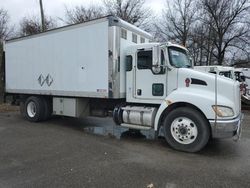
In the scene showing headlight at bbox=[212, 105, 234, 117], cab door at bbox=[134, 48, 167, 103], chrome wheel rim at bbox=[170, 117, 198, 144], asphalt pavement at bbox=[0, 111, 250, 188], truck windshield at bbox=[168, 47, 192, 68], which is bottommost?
asphalt pavement at bbox=[0, 111, 250, 188]

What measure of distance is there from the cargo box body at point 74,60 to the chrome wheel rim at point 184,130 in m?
2.12

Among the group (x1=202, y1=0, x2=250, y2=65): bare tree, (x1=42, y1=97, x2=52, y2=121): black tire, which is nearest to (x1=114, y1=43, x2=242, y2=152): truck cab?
(x1=42, y1=97, x2=52, y2=121): black tire

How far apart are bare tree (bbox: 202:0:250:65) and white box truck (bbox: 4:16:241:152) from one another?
26.7m

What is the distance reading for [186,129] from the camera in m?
7.43

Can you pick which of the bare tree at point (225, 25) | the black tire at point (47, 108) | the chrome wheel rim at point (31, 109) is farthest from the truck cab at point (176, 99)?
the bare tree at point (225, 25)

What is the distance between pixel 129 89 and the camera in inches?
350

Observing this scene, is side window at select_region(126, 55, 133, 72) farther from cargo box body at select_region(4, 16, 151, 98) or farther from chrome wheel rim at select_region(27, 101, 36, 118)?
chrome wheel rim at select_region(27, 101, 36, 118)

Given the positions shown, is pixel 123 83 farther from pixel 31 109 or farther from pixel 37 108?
pixel 31 109

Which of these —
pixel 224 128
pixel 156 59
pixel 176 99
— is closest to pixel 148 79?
pixel 156 59

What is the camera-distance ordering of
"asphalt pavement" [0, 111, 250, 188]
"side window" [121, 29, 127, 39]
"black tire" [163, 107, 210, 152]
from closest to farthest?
"asphalt pavement" [0, 111, 250, 188] < "black tire" [163, 107, 210, 152] < "side window" [121, 29, 127, 39]

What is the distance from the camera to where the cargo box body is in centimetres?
883

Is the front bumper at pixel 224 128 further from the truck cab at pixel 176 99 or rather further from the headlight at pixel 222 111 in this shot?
the headlight at pixel 222 111

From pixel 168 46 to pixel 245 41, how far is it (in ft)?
96.5

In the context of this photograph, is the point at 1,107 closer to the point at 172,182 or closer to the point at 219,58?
the point at 172,182
